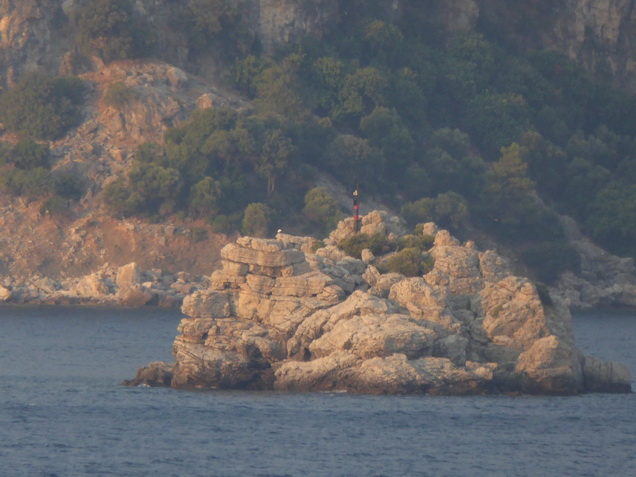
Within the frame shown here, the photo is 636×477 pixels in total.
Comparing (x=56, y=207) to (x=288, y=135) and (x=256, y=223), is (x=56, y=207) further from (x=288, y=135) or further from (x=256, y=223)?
(x=288, y=135)

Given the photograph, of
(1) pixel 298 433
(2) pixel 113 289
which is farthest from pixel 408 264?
(2) pixel 113 289

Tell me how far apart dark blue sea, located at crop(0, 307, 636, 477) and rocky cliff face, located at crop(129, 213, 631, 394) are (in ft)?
2.75

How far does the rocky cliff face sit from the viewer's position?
2014 inches

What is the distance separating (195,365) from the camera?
5303 centimetres

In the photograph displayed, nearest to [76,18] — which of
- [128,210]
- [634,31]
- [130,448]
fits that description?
[128,210]

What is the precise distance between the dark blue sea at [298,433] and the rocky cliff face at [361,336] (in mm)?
838

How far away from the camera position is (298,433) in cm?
4609

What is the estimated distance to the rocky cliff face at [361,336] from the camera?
168ft

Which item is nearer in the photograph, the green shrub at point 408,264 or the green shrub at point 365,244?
the green shrub at point 408,264

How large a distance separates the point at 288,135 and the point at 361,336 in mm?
57358

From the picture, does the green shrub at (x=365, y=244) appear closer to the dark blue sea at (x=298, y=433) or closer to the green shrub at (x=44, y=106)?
the dark blue sea at (x=298, y=433)

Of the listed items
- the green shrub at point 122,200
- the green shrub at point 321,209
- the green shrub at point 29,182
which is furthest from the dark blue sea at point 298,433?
the green shrub at point 321,209

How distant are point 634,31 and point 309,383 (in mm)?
87187

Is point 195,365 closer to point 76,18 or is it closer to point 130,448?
point 130,448
